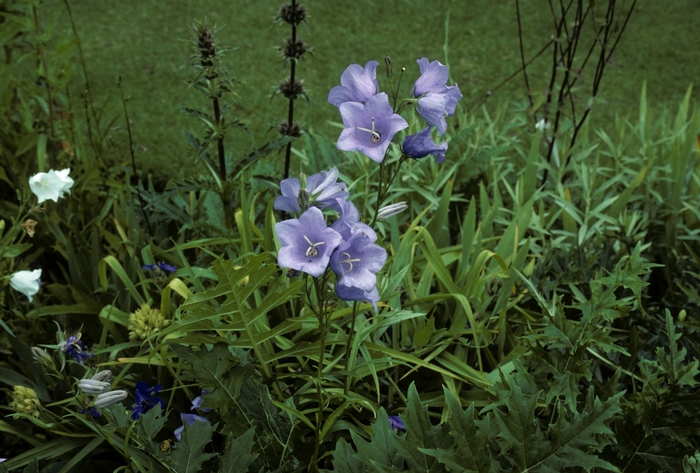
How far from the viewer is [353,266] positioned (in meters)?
0.97

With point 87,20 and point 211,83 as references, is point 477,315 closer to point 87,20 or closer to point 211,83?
point 211,83

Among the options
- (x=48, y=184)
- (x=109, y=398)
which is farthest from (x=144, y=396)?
(x=48, y=184)

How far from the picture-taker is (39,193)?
166 centimetres

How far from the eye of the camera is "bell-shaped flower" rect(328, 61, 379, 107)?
105cm

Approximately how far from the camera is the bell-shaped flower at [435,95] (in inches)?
41.4

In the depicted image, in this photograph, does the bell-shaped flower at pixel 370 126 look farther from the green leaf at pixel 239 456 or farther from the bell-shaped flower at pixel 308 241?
→ the green leaf at pixel 239 456

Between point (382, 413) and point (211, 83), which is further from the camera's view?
point (211, 83)

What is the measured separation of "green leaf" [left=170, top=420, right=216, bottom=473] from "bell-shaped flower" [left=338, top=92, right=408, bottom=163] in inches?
23.3

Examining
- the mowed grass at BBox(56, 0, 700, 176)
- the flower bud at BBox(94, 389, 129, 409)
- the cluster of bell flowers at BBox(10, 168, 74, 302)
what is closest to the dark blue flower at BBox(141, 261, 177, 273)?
the cluster of bell flowers at BBox(10, 168, 74, 302)

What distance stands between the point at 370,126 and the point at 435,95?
0.14 metres

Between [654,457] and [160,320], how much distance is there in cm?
116

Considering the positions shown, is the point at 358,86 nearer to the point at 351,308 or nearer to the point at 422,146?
the point at 422,146

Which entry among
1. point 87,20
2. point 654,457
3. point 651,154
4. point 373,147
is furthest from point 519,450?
point 87,20

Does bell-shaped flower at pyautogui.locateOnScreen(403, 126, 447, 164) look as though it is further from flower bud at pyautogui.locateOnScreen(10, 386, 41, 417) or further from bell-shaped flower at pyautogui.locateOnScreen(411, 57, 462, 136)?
flower bud at pyautogui.locateOnScreen(10, 386, 41, 417)
